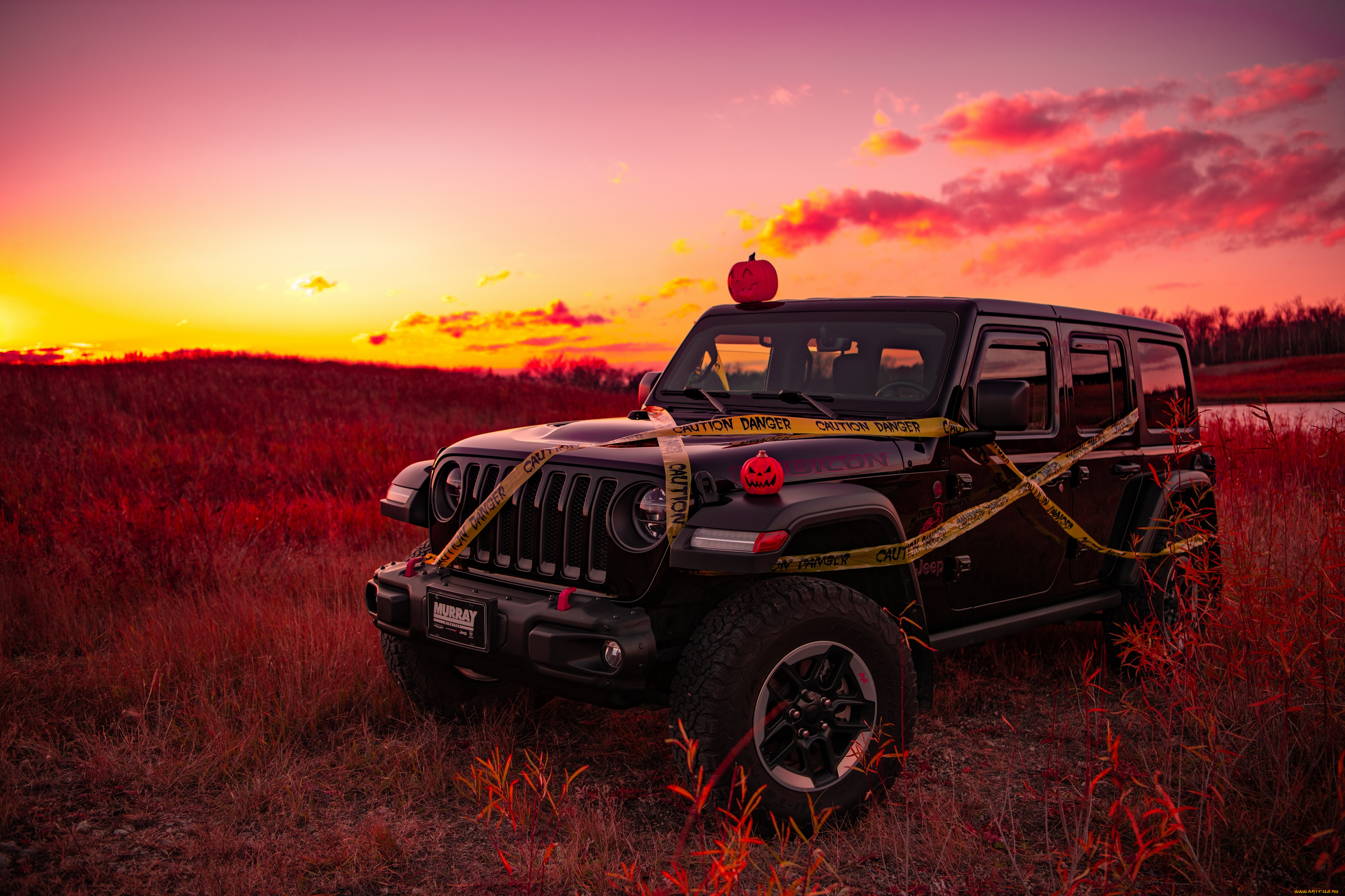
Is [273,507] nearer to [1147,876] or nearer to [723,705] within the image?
[723,705]

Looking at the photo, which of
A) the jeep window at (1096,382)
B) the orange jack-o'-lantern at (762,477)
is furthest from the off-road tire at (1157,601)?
the orange jack-o'-lantern at (762,477)

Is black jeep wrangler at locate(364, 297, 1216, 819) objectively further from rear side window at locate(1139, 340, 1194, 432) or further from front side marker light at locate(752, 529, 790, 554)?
rear side window at locate(1139, 340, 1194, 432)

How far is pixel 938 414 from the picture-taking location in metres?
3.95

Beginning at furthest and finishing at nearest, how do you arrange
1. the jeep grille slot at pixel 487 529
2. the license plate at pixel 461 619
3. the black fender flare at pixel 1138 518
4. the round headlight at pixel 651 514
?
the black fender flare at pixel 1138 518, the jeep grille slot at pixel 487 529, the license plate at pixel 461 619, the round headlight at pixel 651 514

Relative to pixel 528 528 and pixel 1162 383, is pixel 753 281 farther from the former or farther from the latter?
pixel 1162 383

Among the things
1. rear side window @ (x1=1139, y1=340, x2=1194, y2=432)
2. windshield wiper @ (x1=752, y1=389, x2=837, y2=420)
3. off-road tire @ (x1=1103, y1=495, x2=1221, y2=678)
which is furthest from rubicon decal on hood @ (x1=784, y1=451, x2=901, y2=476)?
rear side window @ (x1=1139, y1=340, x2=1194, y2=432)

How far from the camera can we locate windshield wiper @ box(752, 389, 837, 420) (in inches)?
162

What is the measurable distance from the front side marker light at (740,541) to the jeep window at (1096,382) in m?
2.56

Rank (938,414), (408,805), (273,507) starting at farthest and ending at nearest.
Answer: (273,507), (938,414), (408,805)

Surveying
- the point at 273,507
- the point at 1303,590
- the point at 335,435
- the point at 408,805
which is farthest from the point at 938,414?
the point at 335,435

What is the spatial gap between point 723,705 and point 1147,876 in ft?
5.05

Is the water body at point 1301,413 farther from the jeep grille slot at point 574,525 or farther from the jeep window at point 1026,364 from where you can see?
the jeep grille slot at point 574,525

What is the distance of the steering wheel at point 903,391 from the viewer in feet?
13.3

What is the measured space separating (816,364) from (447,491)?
192 cm
